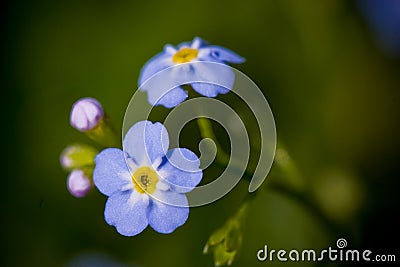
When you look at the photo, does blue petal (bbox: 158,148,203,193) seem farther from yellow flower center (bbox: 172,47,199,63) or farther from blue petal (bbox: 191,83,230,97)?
yellow flower center (bbox: 172,47,199,63)

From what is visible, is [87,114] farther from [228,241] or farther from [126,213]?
[228,241]

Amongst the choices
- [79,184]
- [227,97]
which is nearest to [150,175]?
[79,184]

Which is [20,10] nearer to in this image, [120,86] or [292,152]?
[120,86]

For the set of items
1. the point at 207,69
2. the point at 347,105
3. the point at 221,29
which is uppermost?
the point at 221,29

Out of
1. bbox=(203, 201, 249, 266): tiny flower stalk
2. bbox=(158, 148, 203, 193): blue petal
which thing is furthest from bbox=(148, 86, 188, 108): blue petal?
bbox=(203, 201, 249, 266): tiny flower stalk

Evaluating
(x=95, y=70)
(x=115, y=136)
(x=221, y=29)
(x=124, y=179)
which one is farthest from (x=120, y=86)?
(x=124, y=179)

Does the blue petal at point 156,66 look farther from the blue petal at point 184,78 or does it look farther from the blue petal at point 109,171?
the blue petal at point 109,171
